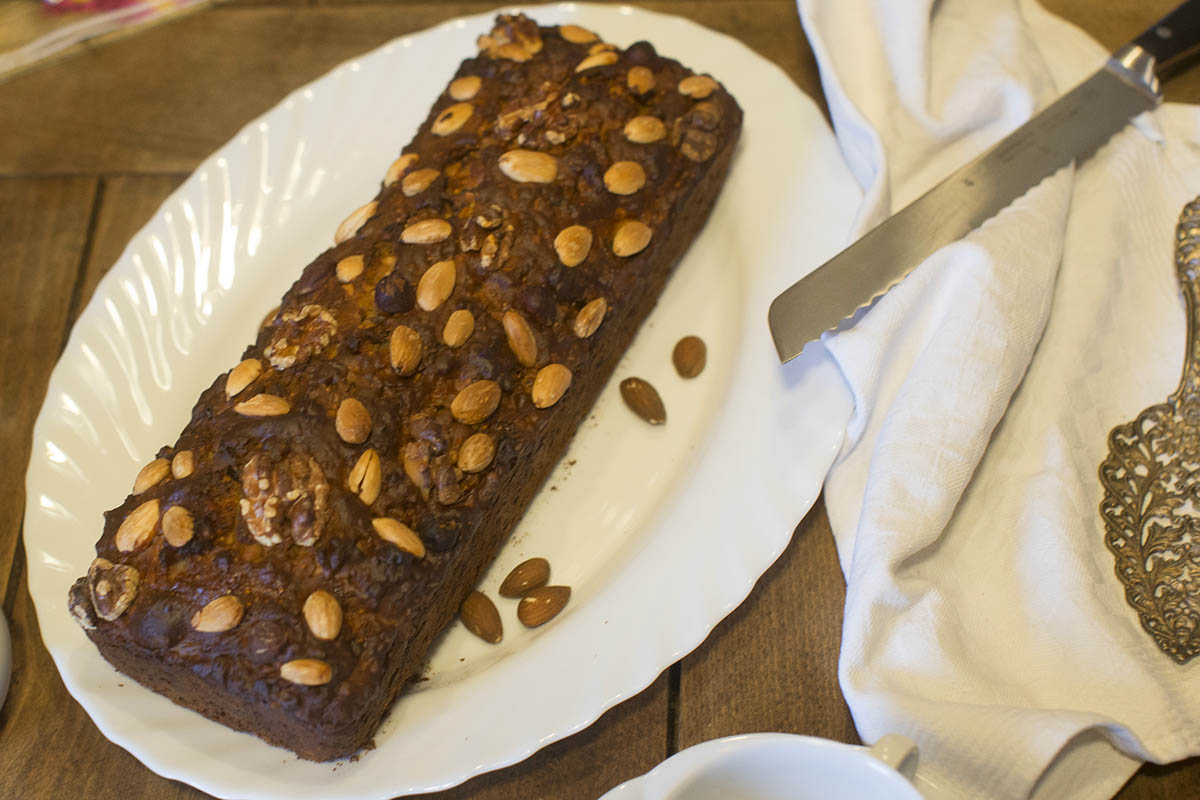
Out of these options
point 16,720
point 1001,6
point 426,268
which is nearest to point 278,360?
point 426,268

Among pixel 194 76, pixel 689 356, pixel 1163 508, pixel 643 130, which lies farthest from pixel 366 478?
pixel 194 76

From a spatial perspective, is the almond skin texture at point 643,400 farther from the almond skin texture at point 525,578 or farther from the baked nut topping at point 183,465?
the baked nut topping at point 183,465

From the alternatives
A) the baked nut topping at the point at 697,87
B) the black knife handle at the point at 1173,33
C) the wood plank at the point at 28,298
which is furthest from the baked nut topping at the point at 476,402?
the black knife handle at the point at 1173,33

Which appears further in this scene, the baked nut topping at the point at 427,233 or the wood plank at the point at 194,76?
the wood plank at the point at 194,76

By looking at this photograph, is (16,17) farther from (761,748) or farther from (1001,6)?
(761,748)

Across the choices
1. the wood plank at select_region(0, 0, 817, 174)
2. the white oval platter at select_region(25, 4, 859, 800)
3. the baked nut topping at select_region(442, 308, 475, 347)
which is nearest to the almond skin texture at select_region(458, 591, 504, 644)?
the white oval platter at select_region(25, 4, 859, 800)

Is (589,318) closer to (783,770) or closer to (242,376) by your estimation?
(242,376)

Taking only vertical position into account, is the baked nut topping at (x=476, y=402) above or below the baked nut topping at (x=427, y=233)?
below

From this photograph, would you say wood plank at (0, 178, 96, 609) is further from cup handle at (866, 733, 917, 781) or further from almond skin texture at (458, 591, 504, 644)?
cup handle at (866, 733, 917, 781)
